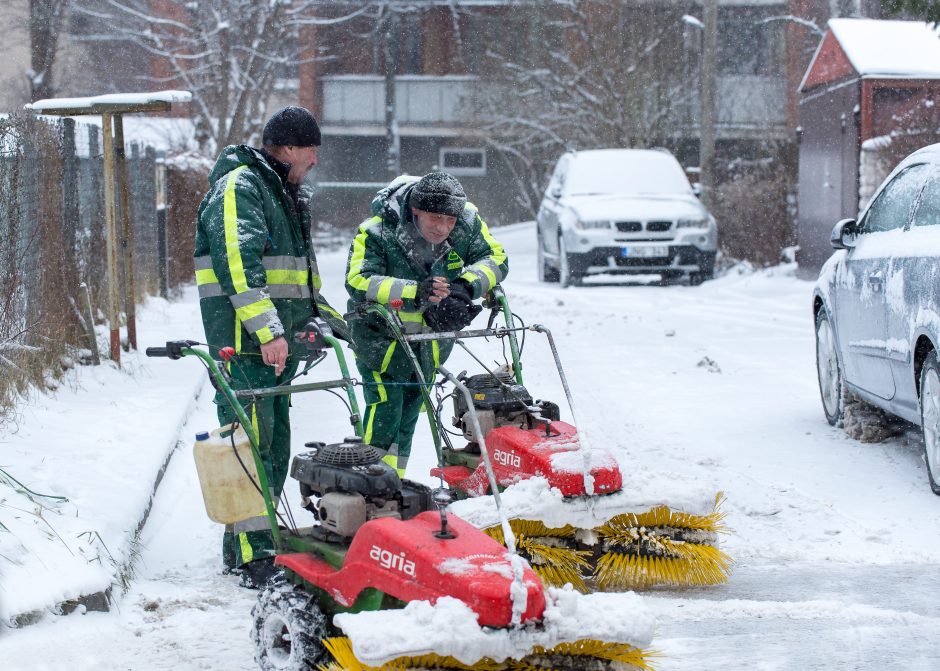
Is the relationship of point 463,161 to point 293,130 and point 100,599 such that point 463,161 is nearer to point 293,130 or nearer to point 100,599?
point 293,130

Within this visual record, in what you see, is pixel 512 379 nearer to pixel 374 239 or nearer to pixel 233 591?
pixel 374 239

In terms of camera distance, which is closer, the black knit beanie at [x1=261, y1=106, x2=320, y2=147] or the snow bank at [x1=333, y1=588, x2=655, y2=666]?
the snow bank at [x1=333, y1=588, x2=655, y2=666]

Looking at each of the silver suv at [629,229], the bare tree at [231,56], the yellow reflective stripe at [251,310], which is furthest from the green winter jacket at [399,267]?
the bare tree at [231,56]

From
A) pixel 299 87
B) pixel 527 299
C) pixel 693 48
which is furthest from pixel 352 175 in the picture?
pixel 527 299

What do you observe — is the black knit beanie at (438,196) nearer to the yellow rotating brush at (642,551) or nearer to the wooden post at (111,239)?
the yellow rotating brush at (642,551)

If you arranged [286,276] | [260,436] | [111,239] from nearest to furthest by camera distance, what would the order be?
1. [260,436]
2. [286,276]
3. [111,239]

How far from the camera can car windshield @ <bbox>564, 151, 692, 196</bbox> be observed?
19.9m

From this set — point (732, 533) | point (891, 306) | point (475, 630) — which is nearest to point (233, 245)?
point (475, 630)

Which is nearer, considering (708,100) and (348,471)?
(348,471)

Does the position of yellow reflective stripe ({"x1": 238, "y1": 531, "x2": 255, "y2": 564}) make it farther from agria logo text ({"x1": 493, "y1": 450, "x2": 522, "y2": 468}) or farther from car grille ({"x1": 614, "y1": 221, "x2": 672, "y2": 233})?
car grille ({"x1": 614, "y1": 221, "x2": 672, "y2": 233})

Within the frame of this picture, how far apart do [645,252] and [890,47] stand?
420 centimetres

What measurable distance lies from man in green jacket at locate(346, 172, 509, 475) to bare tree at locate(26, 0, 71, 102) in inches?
950

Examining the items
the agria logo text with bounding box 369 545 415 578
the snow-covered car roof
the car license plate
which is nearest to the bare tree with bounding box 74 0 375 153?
the car license plate

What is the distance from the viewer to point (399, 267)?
5.98 metres
